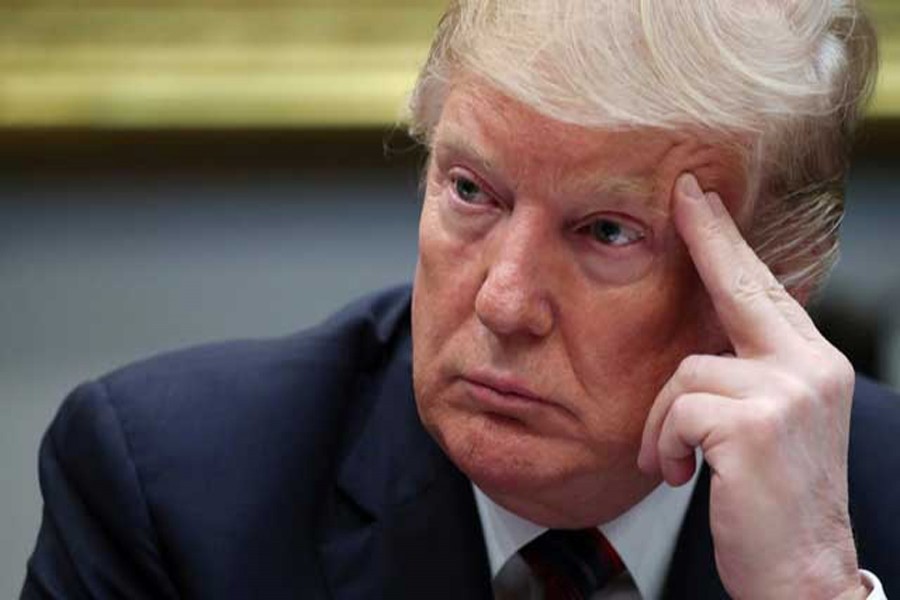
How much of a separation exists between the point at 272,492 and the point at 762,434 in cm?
57

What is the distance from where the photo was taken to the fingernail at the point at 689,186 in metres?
2.05

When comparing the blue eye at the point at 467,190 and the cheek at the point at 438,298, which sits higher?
the blue eye at the point at 467,190

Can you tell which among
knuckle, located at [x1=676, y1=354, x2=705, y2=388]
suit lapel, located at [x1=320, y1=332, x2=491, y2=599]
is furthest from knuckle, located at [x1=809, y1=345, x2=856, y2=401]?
suit lapel, located at [x1=320, y1=332, x2=491, y2=599]

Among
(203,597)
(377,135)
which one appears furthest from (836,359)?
(377,135)

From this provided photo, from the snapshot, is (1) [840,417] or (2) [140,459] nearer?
(1) [840,417]

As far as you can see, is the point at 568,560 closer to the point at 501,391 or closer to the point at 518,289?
the point at 501,391

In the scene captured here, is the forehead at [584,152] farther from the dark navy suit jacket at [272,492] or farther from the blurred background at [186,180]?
the blurred background at [186,180]

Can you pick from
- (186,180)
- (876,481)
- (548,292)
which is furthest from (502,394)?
(186,180)

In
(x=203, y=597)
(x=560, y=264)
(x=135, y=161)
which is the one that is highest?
(x=135, y=161)

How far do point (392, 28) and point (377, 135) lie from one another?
199mm

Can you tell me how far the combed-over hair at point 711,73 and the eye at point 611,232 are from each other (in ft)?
0.37

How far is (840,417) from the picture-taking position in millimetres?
2125

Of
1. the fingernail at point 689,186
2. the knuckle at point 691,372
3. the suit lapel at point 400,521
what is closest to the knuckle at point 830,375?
the knuckle at point 691,372

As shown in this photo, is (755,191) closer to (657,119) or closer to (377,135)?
(657,119)
